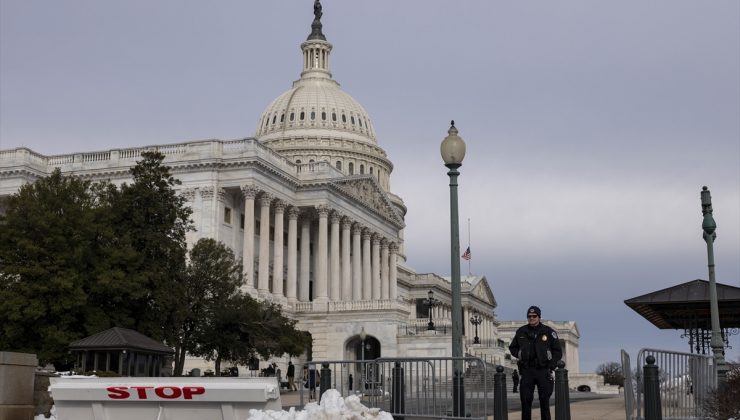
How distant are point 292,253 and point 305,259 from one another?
16.2 ft

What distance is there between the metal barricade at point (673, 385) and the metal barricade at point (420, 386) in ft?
9.13

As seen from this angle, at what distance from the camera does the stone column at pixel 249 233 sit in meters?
80.1

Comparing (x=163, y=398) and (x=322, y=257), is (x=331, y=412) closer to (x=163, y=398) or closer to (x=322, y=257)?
(x=163, y=398)

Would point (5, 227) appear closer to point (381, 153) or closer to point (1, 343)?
point (1, 343)

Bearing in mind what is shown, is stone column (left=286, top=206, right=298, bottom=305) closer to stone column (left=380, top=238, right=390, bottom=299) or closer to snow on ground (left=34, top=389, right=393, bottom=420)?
stone column (left=380, top=238, right=390, bottom=299)

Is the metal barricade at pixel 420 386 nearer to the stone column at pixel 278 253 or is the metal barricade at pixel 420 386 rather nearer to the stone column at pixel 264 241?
the stone column at pixel 264 241

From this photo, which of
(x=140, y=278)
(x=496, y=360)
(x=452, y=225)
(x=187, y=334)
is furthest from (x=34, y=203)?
(x=496, y=360)

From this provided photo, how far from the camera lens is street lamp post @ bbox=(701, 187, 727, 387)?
93.3ft

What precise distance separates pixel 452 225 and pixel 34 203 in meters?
32.3

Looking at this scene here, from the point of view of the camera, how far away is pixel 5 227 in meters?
50.6

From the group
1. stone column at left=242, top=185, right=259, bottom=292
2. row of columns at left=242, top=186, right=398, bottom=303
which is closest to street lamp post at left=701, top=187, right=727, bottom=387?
row of columns at left=242, top=186, right=398, bottom=303

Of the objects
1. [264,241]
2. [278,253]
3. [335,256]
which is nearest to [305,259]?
[335,256]

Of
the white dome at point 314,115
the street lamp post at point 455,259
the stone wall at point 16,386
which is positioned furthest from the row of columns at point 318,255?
the street lamp post at point 455,259

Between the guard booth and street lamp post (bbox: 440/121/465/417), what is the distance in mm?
18242
